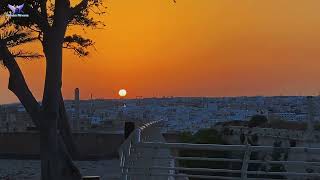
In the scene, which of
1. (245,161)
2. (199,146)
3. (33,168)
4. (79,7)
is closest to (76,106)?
(33,168)

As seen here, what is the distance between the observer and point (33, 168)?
20125 millimetres

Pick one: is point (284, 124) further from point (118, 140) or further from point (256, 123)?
point (118, 140)

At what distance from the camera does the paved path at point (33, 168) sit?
1731cm

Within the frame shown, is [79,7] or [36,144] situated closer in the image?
[79,7]

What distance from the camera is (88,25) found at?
16969mm

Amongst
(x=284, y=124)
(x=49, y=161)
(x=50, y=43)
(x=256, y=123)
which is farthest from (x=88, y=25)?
(x=284, y=124)

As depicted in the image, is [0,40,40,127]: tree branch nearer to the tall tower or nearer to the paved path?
the paved path

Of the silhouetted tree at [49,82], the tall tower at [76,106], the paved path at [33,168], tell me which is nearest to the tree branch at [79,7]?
the silhouetted tree at [49,82]

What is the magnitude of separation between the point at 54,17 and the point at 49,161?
→ 3.12m

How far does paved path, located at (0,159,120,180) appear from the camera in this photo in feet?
56.8

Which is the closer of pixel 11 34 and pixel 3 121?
pixel 11 34

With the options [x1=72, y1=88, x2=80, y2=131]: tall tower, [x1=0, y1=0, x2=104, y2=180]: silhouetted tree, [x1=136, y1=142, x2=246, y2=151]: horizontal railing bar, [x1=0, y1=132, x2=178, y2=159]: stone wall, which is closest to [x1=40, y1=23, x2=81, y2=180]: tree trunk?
[x1=0, y1=0, x2=104, y2=180]: silhouetted tree

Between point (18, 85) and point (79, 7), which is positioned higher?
point (79, 7)

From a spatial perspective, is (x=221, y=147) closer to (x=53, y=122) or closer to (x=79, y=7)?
(x=53, y=122)
